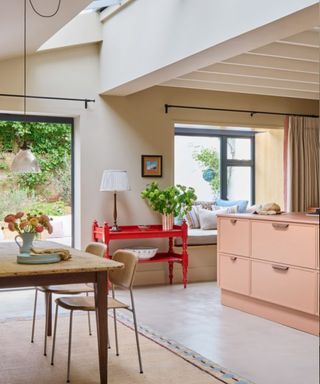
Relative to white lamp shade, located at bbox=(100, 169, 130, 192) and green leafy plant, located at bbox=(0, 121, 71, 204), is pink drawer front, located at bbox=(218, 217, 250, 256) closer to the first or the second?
white lamp shade, located at bbox=(100, 169, 130, 192)

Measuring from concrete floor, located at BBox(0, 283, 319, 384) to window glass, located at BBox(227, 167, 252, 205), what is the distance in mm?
2457

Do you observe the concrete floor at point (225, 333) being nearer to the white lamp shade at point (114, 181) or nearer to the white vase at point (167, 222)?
the white vase at point (167, 222)

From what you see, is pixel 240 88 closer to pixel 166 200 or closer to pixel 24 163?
pixel 166 200

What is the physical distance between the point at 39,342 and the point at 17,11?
2.59 meters

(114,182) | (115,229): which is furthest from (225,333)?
(114,182)

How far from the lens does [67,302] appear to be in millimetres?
3736

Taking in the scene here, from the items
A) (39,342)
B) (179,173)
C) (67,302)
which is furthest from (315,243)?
(179,173)

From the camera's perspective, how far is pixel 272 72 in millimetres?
5926

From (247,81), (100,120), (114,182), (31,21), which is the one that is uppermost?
(31,21)

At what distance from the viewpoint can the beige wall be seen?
6.34 metres

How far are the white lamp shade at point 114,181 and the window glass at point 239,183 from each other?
2583mm

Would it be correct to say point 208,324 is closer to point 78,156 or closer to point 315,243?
point 315,243

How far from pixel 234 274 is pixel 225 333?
954 millimetres

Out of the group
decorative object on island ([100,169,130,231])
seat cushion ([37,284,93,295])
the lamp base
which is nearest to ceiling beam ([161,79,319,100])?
decorative object on island ([100,169,130,231])
